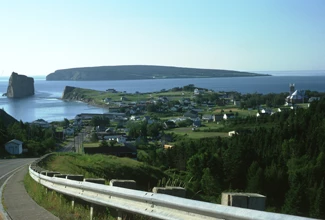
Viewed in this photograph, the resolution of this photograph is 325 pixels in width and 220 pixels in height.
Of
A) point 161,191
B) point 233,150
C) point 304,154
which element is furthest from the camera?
point 304,154

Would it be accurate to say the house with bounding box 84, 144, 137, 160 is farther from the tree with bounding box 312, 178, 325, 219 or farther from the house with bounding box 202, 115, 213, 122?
the house with bounding box 202, 115, 213, 122

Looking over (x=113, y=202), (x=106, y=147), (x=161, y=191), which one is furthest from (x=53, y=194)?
(x=106, y=147)

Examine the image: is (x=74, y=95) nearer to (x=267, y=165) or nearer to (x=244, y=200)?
(x=267, y=165)

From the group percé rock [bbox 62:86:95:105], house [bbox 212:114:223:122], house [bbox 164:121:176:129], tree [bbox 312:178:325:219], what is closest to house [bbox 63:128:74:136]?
house [bbox 164:121:176:129]

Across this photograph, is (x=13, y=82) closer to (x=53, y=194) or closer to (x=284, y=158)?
(x=284, y=158)

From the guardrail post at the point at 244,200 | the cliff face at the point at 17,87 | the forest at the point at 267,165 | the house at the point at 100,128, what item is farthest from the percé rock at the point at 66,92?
the guardrail post at the point at 244,200

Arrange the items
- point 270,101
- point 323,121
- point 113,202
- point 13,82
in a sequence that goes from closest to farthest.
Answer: point 113,202 < point 323,121 < point 270,101 < point 13,82

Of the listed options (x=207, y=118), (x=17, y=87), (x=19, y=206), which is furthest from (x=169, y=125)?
(x=17, y=87)

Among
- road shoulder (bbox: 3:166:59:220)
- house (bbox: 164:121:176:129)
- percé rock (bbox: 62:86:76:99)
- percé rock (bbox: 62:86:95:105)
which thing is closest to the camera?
road shoulder (bbox: 3:166:59:220)
